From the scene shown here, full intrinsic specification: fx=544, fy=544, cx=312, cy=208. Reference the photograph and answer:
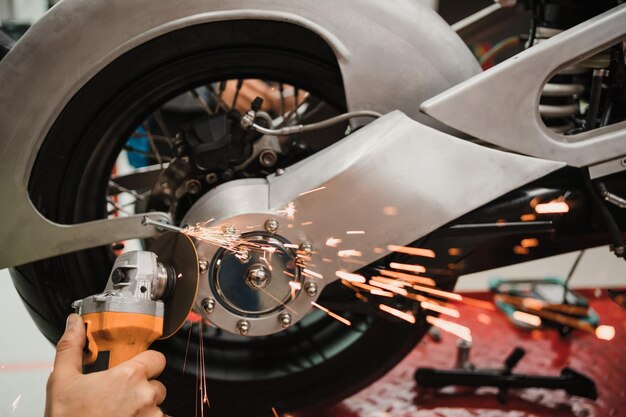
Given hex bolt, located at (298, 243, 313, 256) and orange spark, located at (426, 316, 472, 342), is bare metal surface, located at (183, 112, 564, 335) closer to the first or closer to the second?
hex bolt, located at (298, 243, 313, 256)

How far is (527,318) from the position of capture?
1.70 m

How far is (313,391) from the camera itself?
1.16 meters

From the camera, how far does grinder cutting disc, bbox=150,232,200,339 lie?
866 millimetres

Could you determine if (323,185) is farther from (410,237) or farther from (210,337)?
(210,337)

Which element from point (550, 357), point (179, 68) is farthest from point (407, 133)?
point (550, 357)

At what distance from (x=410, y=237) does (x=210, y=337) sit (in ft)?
1.95

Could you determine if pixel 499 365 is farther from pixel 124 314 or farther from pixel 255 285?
pixel 124 314

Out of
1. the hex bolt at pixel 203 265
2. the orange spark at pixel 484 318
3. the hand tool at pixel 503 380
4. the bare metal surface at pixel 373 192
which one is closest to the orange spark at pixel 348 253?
the bare metal surface at pixel 373 192

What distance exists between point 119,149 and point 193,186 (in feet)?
0.49

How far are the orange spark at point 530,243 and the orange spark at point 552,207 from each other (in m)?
0.06

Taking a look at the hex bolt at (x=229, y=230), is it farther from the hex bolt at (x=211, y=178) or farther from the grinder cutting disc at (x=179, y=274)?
the hex bolt at (x=211, y=178)

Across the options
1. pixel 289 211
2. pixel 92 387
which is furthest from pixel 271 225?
pixel 92 387

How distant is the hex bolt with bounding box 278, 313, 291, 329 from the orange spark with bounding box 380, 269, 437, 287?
0.60 ft

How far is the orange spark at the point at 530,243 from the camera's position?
0.98 metres
